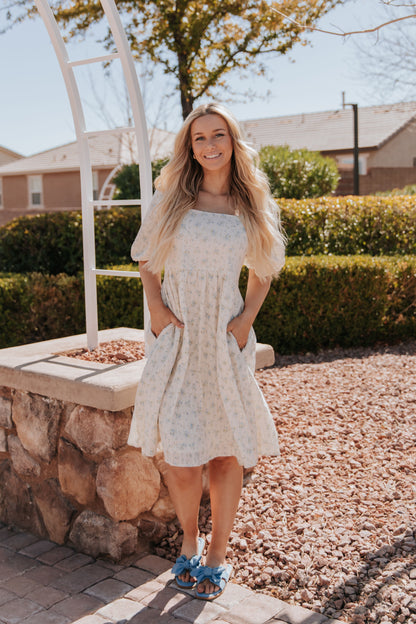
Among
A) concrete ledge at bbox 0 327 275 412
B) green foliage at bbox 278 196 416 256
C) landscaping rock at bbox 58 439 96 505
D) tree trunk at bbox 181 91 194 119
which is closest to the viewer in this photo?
concrete ledge at bbox 0 327 275 412

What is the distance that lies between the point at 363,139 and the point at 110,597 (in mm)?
25132

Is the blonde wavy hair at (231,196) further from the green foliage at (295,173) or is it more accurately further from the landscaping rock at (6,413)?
the green foliage at (295,173)

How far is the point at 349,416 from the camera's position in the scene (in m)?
4.25

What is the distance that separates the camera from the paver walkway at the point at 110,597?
229 centimetres

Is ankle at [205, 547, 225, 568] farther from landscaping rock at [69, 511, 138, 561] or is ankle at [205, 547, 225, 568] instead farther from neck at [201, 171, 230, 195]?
neck at [201, 171, 230, 195]

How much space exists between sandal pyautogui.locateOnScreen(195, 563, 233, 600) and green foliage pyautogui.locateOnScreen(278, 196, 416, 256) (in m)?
5.37

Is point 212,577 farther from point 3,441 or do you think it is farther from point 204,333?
point 3,441

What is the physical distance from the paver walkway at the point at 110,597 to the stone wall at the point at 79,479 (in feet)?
0.45

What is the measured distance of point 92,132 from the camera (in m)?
3.40

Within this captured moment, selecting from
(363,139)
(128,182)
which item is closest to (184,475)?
(128,182)

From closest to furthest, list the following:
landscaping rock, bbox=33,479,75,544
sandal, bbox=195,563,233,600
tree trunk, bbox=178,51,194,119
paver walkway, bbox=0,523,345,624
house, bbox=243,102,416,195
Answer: paver walkway, bbox=0,523,345,624 → sandal, bbox=195,563,233,600 → landscaping rock, bbox=33,479,75,544 → tree trunk, bbox=178,51,194,119 → house, bbox=243,102,416,195

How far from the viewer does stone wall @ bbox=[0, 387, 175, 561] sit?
2.80 m

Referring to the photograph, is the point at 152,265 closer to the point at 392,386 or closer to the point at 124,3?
the point at 392,386

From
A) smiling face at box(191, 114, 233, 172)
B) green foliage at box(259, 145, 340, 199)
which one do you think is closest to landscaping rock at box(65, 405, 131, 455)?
smiling face at box(191, 114, 233, 172)
